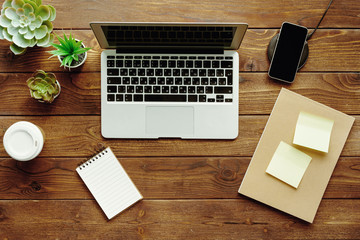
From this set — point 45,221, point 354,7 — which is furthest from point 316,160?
point 45,221

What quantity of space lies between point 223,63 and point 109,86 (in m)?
0.36

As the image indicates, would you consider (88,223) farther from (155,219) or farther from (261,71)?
(261,71)

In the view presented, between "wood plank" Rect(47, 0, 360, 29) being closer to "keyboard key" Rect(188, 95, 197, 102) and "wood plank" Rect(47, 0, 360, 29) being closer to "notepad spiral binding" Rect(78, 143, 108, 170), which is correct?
"keyboard key" Rect(188, 95, 197, 102)

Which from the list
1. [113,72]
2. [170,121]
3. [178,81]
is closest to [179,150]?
[170,121]

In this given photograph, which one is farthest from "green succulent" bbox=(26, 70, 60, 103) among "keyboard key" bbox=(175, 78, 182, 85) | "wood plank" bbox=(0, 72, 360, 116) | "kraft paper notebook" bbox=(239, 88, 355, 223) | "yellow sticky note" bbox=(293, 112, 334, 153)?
"yellow sticky note" bbox=(293, 112, 334, 153)

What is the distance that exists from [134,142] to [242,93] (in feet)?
1.24

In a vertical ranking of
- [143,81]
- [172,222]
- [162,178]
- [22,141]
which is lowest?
[172,222]

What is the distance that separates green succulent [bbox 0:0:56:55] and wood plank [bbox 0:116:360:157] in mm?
242

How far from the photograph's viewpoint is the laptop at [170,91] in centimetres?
86

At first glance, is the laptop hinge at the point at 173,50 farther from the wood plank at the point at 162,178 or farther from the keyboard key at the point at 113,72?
the wood plank at the point at 162,178

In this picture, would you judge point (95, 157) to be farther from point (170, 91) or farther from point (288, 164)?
point (288, 164)

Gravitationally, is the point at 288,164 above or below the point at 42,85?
below

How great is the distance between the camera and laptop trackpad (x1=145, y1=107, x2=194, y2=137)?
0.86 m

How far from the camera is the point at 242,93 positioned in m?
0.89
